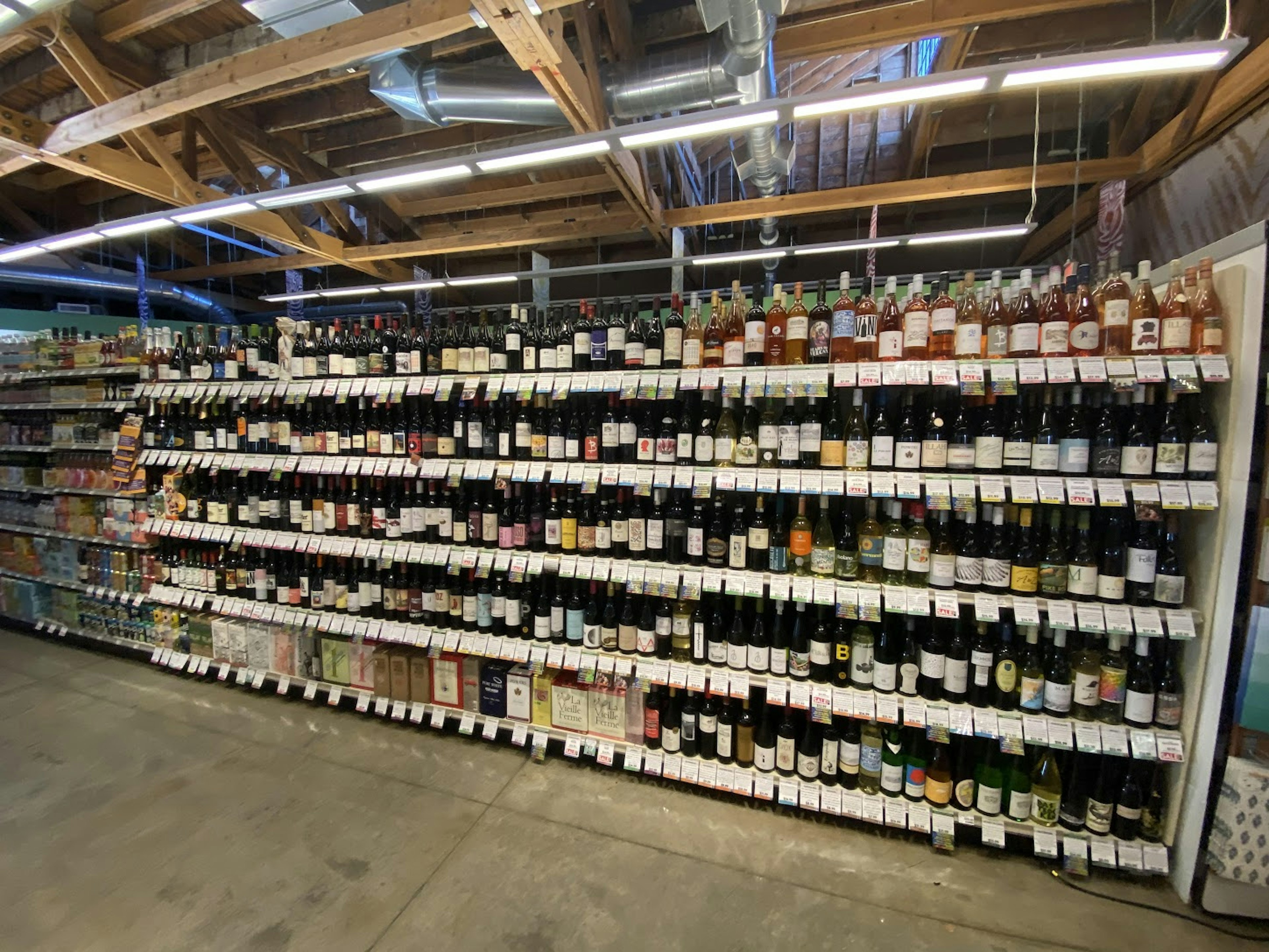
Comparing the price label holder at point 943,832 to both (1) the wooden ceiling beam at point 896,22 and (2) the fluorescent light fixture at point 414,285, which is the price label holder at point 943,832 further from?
(2) the fluorescent light fixture at point 414,285

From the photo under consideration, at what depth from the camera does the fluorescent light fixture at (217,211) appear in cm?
315

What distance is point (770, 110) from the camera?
2146 mm

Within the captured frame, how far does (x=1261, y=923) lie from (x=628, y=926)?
2.25 m

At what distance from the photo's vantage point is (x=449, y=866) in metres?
2.09

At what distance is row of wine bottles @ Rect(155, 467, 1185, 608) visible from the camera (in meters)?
1.98

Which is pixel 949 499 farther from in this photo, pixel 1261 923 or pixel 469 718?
pixel 469 718

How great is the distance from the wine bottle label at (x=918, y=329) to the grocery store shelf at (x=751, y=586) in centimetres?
100

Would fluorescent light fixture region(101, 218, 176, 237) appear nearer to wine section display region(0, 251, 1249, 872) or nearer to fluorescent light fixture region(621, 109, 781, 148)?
wine section display region(0, 251, 1249, 872)

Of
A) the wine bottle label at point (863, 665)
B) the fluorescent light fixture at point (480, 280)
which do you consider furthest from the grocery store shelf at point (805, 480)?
the fluorescent light fixture at point (480, 280)

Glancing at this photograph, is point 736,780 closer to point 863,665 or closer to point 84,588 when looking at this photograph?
point 863,665

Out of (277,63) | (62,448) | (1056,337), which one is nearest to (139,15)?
(277,63)

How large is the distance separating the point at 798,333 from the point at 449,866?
8.65 ft

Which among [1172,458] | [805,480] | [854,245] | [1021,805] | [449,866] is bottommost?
[449,866]

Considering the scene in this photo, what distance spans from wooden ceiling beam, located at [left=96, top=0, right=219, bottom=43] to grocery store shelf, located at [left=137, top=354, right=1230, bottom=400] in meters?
1.86
